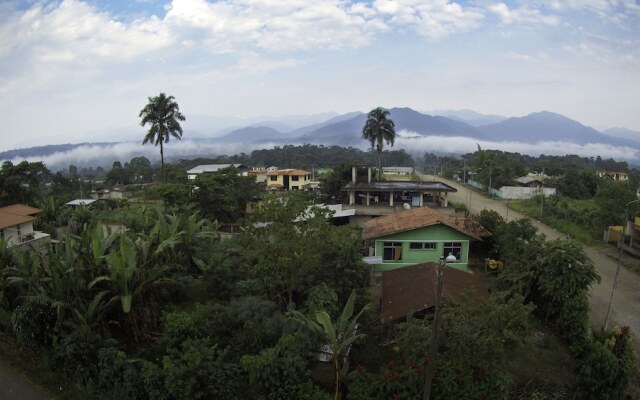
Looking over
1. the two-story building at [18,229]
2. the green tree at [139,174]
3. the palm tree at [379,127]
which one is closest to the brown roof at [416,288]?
the two-story building at [18,229]

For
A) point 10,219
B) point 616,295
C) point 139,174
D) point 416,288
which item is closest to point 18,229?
point 10,219

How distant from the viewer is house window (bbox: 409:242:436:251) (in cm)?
1767

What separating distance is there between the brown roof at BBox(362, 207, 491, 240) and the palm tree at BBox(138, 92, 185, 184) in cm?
1877

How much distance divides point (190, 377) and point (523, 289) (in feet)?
36.4

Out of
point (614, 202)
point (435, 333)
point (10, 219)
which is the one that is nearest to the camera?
point (435, 333)

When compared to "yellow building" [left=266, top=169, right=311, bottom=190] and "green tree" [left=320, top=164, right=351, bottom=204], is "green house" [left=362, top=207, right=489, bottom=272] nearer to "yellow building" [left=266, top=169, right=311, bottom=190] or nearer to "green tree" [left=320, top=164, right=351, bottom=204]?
"green tree" [left=320, top=164, right=351, bottom=204]

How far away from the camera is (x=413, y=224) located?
58.0 ft

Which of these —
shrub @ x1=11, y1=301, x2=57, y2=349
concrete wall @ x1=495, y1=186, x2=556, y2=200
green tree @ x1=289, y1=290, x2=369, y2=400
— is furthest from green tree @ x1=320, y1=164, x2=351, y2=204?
shrub @ x1=11, y1=301, x2=57, y2=349

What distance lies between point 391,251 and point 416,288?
504 cm

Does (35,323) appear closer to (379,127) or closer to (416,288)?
(416,288)

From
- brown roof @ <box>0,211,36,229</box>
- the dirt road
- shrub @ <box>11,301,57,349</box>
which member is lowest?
the dirt road

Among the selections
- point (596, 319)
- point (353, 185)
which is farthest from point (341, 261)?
point (353, 185)

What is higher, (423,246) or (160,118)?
(160,118)

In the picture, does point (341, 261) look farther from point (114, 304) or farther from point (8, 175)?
point (8, 175)
